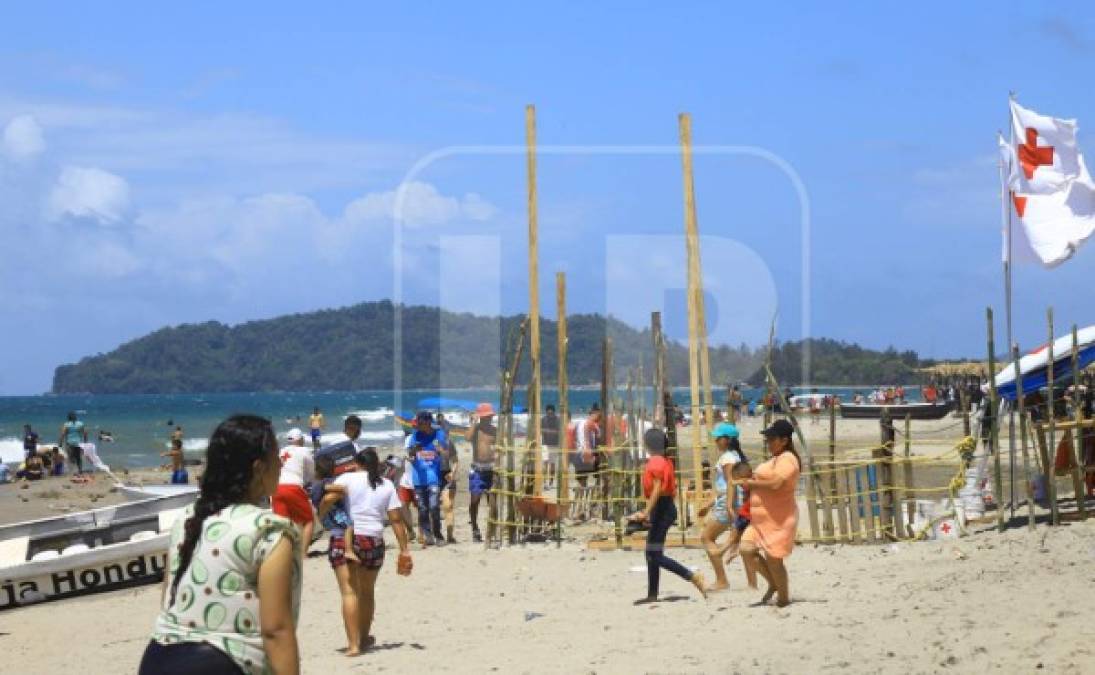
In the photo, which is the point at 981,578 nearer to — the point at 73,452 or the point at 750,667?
the point at 750,667

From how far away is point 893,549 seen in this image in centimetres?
1410

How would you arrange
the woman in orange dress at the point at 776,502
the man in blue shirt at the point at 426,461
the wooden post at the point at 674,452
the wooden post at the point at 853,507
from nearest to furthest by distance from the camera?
the woman in orange dress at the point at 776,502, the wooden post at the point at 853,507, the wooden post at the point at 674,452, the man in blue shirt at the point at 426,461

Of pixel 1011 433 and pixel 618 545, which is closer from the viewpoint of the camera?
pixel 1011 433

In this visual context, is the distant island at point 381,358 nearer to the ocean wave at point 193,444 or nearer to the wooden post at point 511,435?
the wooden post at point 511,435

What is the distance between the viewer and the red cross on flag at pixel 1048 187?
44.8ft

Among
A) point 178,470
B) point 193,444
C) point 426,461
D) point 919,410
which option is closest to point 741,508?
point 426,461

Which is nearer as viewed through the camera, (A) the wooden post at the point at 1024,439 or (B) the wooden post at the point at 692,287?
(A) the wooden post at the point at 1024,439

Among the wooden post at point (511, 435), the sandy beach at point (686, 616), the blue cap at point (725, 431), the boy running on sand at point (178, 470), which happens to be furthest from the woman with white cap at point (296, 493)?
the boy running on sand at point (178, 470)

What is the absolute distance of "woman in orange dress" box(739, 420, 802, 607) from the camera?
→ 10336 millimetres

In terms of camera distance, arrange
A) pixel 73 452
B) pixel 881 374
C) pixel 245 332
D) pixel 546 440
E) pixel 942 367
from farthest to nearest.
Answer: pixel 245 332, pixel 881 374, pixel 942 367, pixel 73 452, pixel 546 440

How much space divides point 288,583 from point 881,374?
3463 inches

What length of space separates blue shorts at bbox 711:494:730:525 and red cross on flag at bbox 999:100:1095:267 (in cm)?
387

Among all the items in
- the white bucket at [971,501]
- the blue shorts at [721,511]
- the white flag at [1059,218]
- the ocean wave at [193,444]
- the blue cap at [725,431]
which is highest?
the white flag at [1059,218]

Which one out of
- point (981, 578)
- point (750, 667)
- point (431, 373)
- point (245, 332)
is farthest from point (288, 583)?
point (245, 332)
